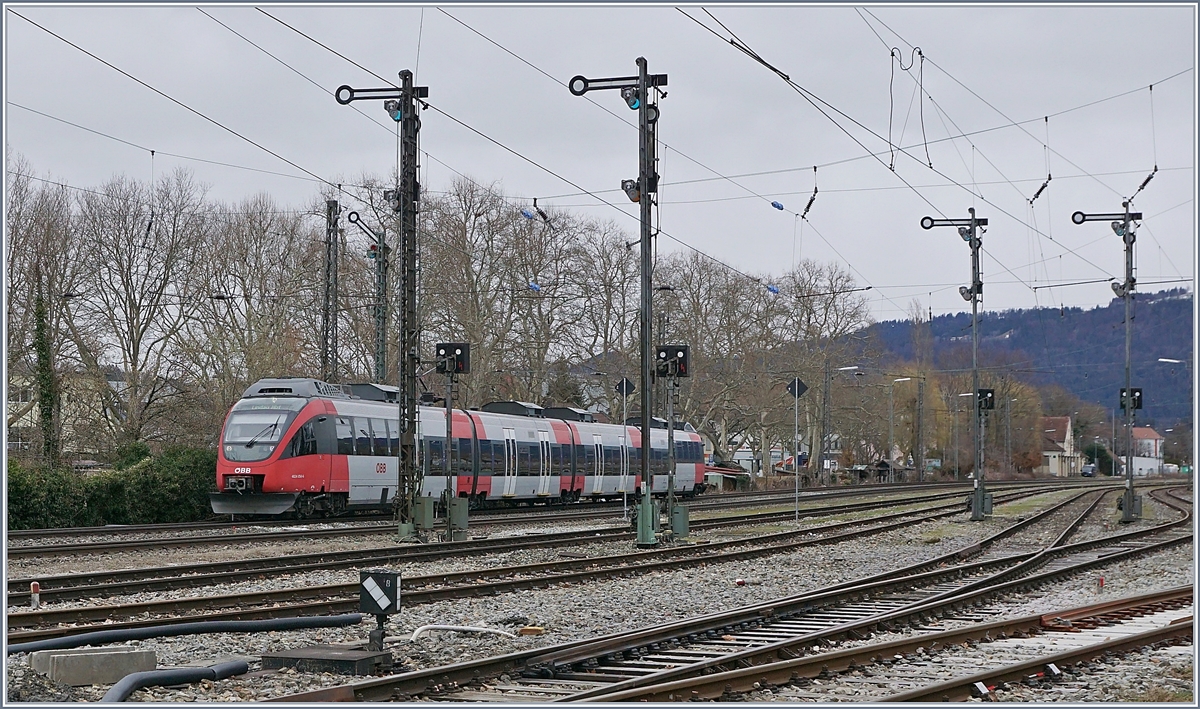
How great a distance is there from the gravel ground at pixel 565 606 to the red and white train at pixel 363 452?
29.8 feet

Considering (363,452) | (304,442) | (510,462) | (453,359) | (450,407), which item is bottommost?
(510,462)

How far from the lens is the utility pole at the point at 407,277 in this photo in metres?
25.2

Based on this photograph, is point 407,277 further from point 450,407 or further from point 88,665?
point 88,665

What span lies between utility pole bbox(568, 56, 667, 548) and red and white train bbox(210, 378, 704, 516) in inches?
269

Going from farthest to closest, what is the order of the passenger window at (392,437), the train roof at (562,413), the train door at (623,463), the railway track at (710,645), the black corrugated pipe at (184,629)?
the train door at (623,463) < the train roof at (562,413) < the passenger window at (392,437) < the black corrugated pipe at (184,629) < the railway track at (710,645)

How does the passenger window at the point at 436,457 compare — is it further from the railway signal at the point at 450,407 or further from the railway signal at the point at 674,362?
the railway signal at the point at 674,362

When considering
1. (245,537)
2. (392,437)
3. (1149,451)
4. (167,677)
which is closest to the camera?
(167,677)

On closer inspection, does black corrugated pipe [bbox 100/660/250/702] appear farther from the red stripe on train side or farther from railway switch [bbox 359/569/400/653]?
the red stripe on train side

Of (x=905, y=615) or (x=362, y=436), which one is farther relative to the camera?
(x=362, y=436)

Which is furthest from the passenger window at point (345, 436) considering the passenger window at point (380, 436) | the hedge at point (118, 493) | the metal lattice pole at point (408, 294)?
the metal lattice pole at point (408, 294)

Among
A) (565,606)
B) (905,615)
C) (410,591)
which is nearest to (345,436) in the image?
(410,591)

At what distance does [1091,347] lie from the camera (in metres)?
A: 113

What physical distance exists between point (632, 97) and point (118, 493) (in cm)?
1620

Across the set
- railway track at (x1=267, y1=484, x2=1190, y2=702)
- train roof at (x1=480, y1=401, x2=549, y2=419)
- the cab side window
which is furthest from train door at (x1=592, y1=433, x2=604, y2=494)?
railway track at (x1=267, y1=484, x2=1190, y2=702)
